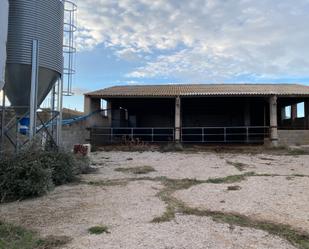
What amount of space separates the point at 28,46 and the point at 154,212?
563 cm

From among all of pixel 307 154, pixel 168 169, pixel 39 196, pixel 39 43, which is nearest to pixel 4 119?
pixel 39 43

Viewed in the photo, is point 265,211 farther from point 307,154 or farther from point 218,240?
point 307,154

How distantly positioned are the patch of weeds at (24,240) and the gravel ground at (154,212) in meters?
0.18

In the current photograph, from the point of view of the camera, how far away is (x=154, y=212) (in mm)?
6316

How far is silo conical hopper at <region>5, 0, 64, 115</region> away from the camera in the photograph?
9.32 metres

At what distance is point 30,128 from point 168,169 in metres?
4.87

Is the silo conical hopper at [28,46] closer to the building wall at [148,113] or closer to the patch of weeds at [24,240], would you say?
the patch of weeds at [24,240]

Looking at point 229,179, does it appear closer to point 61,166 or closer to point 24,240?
point 61,166

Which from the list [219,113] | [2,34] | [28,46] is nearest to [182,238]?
[2,34]

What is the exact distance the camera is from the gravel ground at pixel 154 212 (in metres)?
4.77

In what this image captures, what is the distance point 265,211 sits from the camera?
6418mm

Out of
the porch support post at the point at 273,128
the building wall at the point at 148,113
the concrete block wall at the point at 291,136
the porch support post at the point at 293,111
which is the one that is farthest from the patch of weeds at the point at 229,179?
the porch support post at the point at 293,111

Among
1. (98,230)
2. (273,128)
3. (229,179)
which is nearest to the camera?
(98,230)

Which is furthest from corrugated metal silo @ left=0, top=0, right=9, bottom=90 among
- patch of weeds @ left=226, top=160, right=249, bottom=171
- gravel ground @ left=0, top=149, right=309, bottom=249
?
patch of weeds @ left=226, top=160, right=249, bottom=171
